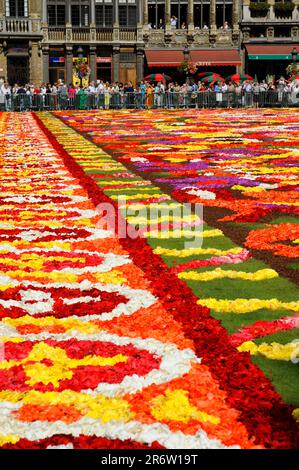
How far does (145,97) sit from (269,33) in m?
16.4

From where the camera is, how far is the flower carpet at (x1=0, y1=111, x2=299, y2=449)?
2.99 m

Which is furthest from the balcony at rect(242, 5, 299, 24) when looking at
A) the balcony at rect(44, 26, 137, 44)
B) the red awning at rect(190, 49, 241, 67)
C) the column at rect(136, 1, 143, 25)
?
A: the balcony at rect(44, 26, 137, 44)

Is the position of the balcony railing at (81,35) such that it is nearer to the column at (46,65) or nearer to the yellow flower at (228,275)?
the column at (46,65)

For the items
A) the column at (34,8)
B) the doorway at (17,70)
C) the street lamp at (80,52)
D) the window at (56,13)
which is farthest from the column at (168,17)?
the doorway at (17,70)

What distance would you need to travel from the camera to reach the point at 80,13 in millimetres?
44281

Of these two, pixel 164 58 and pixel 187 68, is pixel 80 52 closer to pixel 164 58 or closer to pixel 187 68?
pixel 164 58

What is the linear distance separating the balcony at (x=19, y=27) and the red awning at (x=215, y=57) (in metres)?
9.18

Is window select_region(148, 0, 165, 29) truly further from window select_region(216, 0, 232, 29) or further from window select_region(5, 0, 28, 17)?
window select_region(5, 0, 28, 17)

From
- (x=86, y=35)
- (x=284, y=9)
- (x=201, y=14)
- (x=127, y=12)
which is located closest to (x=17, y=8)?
(x=86, y=35)

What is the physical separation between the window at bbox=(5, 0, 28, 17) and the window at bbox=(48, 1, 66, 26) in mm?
1847

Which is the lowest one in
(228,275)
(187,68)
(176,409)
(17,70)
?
(176,409)

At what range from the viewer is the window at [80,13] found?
44219 millimetres

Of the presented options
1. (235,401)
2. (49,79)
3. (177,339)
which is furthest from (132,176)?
(49,79)

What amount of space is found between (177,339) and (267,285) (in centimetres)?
110
